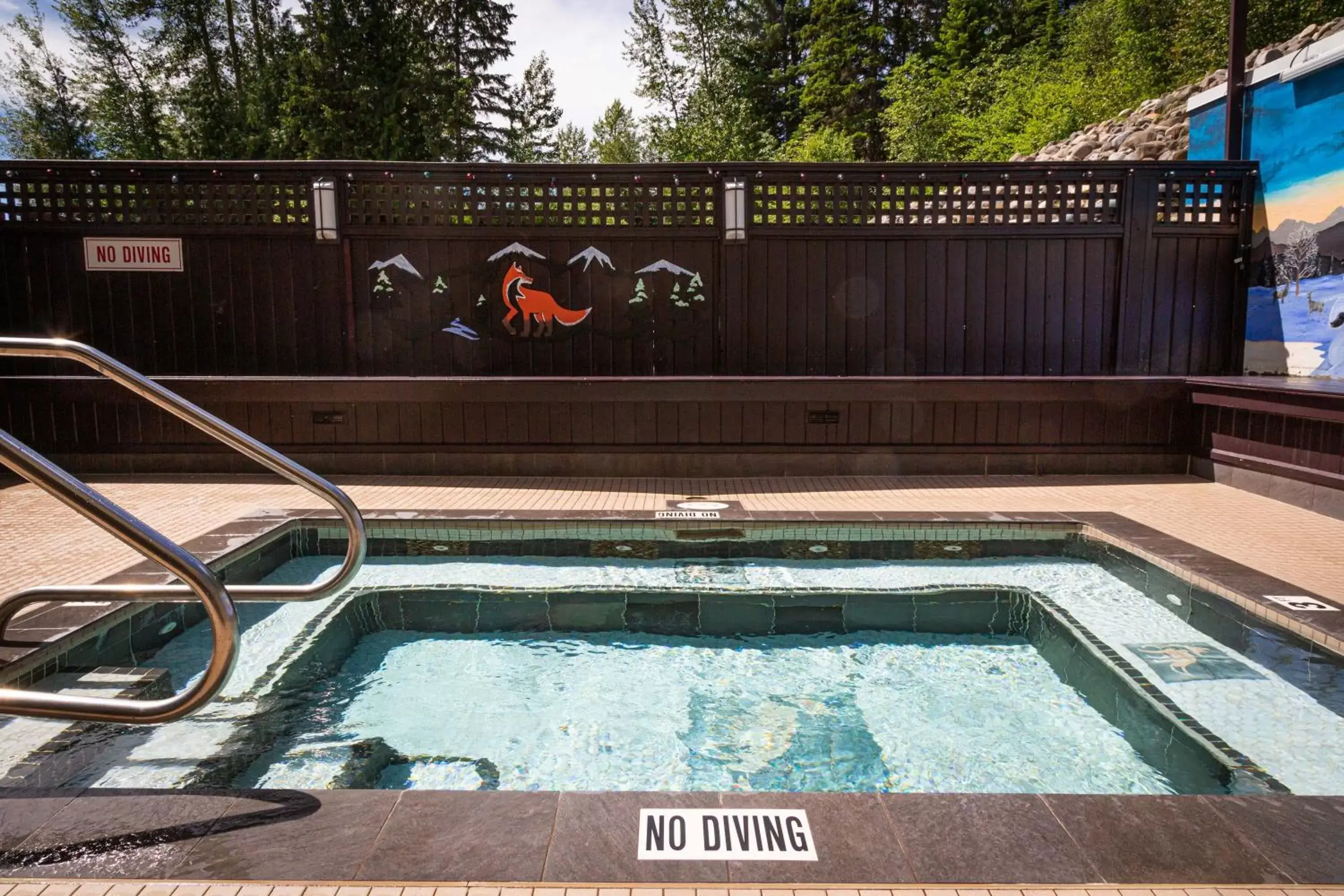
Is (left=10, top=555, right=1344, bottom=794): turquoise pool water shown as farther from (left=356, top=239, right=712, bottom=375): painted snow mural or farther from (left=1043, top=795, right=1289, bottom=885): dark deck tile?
(left=356, top=239, right=712, bottom=375): painted snow mural

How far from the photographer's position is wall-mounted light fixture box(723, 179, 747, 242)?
6.79 meters

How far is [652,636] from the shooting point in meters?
3.89

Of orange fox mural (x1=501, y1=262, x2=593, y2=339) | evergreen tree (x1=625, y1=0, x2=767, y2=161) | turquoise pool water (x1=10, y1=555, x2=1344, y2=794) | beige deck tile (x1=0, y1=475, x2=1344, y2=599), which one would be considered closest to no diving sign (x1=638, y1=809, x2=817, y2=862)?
turquoise pool water (x1=10, y1=555, x2=1344, y2=794)

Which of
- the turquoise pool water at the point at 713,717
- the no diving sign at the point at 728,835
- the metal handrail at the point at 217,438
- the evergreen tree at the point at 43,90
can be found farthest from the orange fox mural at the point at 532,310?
the evergreen tree at the point at 43,90

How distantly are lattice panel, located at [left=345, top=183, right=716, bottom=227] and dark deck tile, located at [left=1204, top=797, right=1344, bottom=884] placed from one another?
5.84 m

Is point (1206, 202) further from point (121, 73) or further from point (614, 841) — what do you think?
point (121, 73)

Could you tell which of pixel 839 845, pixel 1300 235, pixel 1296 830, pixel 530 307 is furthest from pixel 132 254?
pixel 1300 235

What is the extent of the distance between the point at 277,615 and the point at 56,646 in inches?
43.8

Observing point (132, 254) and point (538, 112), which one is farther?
point (538, 112)

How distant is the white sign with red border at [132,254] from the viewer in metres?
6.80

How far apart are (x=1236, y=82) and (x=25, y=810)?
31.5 feet

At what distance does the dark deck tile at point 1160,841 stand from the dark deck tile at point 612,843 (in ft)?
2.56

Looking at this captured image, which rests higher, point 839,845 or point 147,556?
point 147,556

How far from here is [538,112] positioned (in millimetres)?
26500
